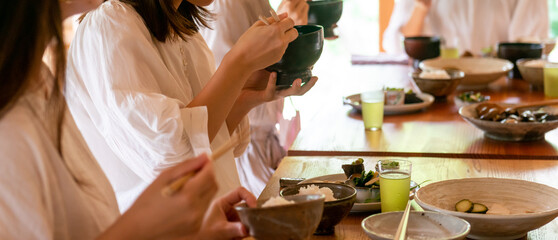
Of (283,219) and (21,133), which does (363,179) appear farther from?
(21,133)

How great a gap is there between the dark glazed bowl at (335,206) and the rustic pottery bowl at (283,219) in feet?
0.63

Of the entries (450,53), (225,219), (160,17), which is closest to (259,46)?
(160,17)

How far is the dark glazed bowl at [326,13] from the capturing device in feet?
7.94

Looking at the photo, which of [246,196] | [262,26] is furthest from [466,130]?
[246,196]

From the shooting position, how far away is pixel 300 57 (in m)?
1.74

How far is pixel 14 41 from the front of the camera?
871mm

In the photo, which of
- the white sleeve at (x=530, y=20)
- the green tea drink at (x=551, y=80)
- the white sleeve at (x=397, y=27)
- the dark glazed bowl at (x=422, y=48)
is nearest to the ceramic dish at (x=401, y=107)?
the green tea drink at (x=551, y=80)

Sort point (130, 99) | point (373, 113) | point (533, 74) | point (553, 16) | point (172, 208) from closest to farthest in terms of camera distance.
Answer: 1. point (172, 208)
2. point (130, 99)
3. point (373, 113)
4. point (533, 74)
5. point (553, 16)

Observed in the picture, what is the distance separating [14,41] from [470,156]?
1.32 metres

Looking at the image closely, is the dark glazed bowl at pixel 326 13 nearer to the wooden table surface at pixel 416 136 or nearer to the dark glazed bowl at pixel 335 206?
the wooden table surface at pixel 416 136

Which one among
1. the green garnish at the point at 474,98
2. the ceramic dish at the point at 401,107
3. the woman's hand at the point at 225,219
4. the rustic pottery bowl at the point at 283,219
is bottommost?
the green garnish at the point at 474,98

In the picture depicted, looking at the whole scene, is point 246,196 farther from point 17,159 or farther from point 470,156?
point 470,156

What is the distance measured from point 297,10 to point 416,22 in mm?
2017

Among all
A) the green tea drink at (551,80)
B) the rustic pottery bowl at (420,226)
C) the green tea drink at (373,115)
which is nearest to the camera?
the rustic pottery bowl at (420,226)
